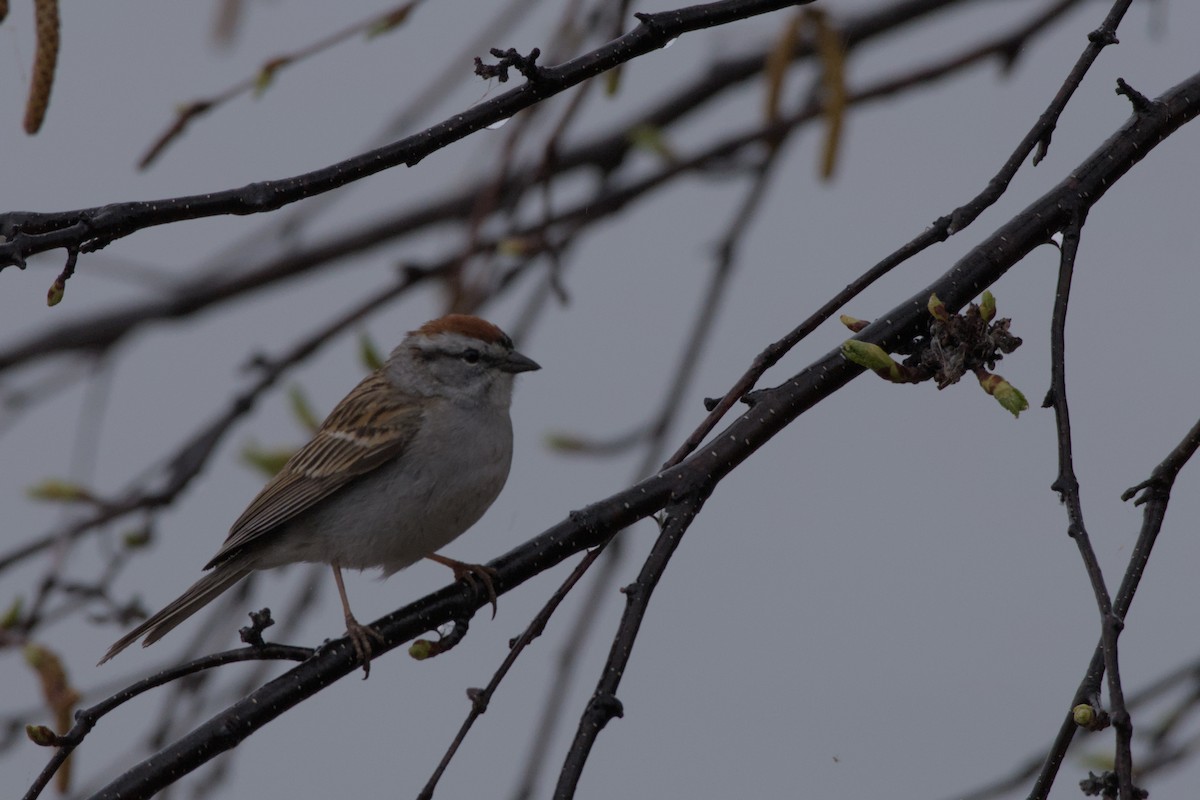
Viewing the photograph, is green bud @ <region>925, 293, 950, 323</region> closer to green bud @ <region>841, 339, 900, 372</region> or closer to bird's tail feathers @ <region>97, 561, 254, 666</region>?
green bud @ <region>841, 339, 900, 372</region>

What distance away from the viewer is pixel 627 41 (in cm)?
189

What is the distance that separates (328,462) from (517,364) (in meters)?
0.59

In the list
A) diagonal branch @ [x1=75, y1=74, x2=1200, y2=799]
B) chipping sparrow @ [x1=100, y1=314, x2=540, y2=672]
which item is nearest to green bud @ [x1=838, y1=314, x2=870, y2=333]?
diagonal branch @ [x1=75, y1=74, x2=1200, y2=799]

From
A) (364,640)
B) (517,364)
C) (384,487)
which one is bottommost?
(364,640)

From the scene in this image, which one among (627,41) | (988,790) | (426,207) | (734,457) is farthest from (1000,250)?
(426,207)

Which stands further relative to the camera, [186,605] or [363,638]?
[186,605]

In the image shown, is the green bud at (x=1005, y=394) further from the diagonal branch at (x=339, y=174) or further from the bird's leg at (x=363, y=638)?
the bird's leg at (x=363, y=638)

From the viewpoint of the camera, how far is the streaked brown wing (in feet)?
11.7

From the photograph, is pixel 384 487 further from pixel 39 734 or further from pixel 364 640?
pixel 39 734

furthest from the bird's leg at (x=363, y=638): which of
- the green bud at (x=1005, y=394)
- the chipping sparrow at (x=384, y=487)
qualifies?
the green bud at (x=1005, y=394)

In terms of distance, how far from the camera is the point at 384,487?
11.7 feet

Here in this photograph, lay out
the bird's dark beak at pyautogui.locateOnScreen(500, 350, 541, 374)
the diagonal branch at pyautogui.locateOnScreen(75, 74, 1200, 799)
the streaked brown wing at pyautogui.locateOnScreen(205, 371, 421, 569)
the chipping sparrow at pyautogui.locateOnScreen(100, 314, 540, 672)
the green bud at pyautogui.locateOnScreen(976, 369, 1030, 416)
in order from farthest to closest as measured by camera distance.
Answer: the bird's dark beak at pyautogui.locateOnScreen(500, 350, 541, 374) → the streaked brown wing at pyautogui.locateOnScreen(205, 371, 421, 569) → the chipping sparrow at pyautogui.locateOnScreen(100, 314, 540, 672) → the diagonal branch at pyautogui.locateOnScreen(75, 74, 1200, 799) → the green bud at pyautogui.locateOnScreen(976, 369, 1030, 416)

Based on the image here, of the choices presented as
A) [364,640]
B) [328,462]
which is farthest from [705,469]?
[328,462]

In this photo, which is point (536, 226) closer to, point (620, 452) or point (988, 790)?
point (620, 452)
